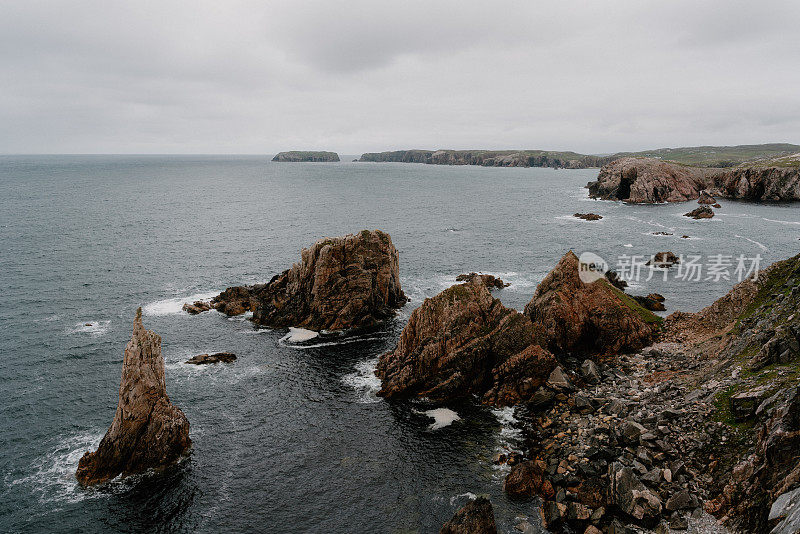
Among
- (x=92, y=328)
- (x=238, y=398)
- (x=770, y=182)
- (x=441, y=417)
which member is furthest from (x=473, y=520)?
(x=770, y=182)

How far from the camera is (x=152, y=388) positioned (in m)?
38.6

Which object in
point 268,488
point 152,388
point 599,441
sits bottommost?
point 268,488

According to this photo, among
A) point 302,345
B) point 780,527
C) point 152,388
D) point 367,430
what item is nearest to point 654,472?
point 780,527

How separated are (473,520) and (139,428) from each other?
27800 millimetres

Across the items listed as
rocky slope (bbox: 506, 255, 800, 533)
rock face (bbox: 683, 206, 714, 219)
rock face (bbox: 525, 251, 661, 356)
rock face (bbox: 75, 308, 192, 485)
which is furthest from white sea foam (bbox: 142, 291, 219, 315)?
rock face (bbox: 683, 206, 714, 219)

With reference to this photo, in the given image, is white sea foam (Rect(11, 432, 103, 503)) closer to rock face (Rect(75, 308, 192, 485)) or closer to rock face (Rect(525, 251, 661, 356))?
rock face (Rect(75, 308, 192, 485))

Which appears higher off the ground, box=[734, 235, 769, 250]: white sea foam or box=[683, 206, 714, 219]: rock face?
box=[683, 206, 714, 219]: rock face

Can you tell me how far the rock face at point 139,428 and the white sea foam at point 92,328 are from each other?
3075 centimetres

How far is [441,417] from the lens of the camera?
43812mm

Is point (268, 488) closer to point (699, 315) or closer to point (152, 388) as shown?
point (152, 388)

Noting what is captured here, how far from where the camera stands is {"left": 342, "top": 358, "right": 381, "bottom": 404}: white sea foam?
159ft

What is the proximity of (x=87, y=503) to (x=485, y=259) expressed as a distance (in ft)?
276

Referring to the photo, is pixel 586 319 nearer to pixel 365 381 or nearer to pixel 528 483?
pixel 528 483

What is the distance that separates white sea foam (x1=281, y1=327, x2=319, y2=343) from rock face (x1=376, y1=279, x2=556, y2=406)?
54.1 ft
